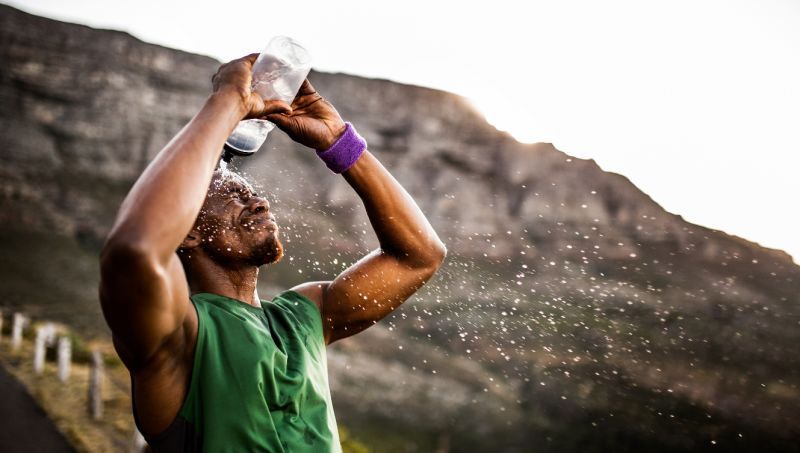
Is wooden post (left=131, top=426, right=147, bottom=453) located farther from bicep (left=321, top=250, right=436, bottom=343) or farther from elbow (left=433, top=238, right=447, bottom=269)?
elbow (left=433, top=238, right=447, bottom=269)

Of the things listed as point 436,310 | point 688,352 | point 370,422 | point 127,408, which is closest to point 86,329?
point 370,422

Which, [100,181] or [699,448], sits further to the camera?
[100,181]

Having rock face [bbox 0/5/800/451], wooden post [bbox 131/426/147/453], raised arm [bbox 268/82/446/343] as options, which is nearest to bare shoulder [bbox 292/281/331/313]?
raised arm [bbox 268/82/446/343]

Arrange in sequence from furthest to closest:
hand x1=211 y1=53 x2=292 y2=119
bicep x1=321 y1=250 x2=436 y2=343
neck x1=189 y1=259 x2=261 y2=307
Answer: bicep x1=321 y1=250 x2=436 y2=343 < neck x1=189 y1=259 x2=261 y2=307 < hand x1=211 y1=53 x2=292 y2=119

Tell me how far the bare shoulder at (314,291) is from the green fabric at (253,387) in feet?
0.88

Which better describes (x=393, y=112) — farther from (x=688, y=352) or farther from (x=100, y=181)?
(x=688, y=352)

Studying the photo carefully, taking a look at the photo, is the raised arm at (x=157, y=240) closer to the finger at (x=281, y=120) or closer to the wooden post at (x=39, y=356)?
the finger at (x=281, y=120)

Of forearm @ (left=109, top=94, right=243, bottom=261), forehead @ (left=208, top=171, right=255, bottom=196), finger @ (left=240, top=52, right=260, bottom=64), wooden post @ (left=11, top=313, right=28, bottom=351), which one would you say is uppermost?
finger @ (left=240, top=52, right=260, bottom=64)

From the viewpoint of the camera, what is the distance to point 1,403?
922 centimetres

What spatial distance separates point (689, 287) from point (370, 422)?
14105 millimetres

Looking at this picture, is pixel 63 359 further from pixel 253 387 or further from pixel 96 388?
pixel 253 387

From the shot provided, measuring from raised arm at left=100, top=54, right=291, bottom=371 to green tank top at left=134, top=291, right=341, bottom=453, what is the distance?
0.20 m

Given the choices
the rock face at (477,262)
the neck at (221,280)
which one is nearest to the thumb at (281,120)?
the neck at (221,280)

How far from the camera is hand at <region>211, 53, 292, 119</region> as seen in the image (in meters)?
1.76
